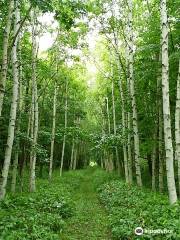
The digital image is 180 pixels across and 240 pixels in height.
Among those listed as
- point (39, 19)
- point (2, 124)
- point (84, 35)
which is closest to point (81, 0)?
point (39, 19)

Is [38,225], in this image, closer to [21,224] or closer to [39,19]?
[21,224]

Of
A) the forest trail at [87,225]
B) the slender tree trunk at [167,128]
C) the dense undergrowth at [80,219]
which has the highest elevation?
the slender tree trunk at [167,128]

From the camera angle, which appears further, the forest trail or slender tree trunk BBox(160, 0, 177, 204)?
slender tree trunk BBox(160, 0, 177, 204)

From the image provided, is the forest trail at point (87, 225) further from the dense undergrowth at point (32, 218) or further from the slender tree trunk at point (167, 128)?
the slender tree trunk at point (167, 128)

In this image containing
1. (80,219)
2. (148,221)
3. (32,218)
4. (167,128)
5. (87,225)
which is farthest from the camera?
(80,219)

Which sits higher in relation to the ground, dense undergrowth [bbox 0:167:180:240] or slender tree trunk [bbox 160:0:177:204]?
slender tree trunk [bbox 160:0:177:204]

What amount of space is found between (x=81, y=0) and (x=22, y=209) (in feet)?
22.9

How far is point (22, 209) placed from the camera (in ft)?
34.6

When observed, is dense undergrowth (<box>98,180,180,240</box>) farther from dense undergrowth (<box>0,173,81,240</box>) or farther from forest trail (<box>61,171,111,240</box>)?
dense undergrowth (<box>0,173,81,240</box>)

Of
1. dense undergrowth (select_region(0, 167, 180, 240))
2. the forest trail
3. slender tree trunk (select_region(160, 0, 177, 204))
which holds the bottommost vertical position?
the forest trail

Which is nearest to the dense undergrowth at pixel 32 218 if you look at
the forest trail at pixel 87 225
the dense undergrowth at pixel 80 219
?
the dense undergrowth at pixel 80 219

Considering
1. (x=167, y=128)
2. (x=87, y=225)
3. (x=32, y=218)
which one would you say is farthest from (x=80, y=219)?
(x=167, y=128)

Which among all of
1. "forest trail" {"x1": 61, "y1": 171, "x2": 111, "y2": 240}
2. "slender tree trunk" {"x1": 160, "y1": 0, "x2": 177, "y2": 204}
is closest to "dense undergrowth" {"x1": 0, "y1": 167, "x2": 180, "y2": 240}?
"forest trail" {"x1": 61, "y1": 171, "x2": 111, "y2": 240}

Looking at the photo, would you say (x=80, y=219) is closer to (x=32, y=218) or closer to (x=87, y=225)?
(x=87, y=225)
